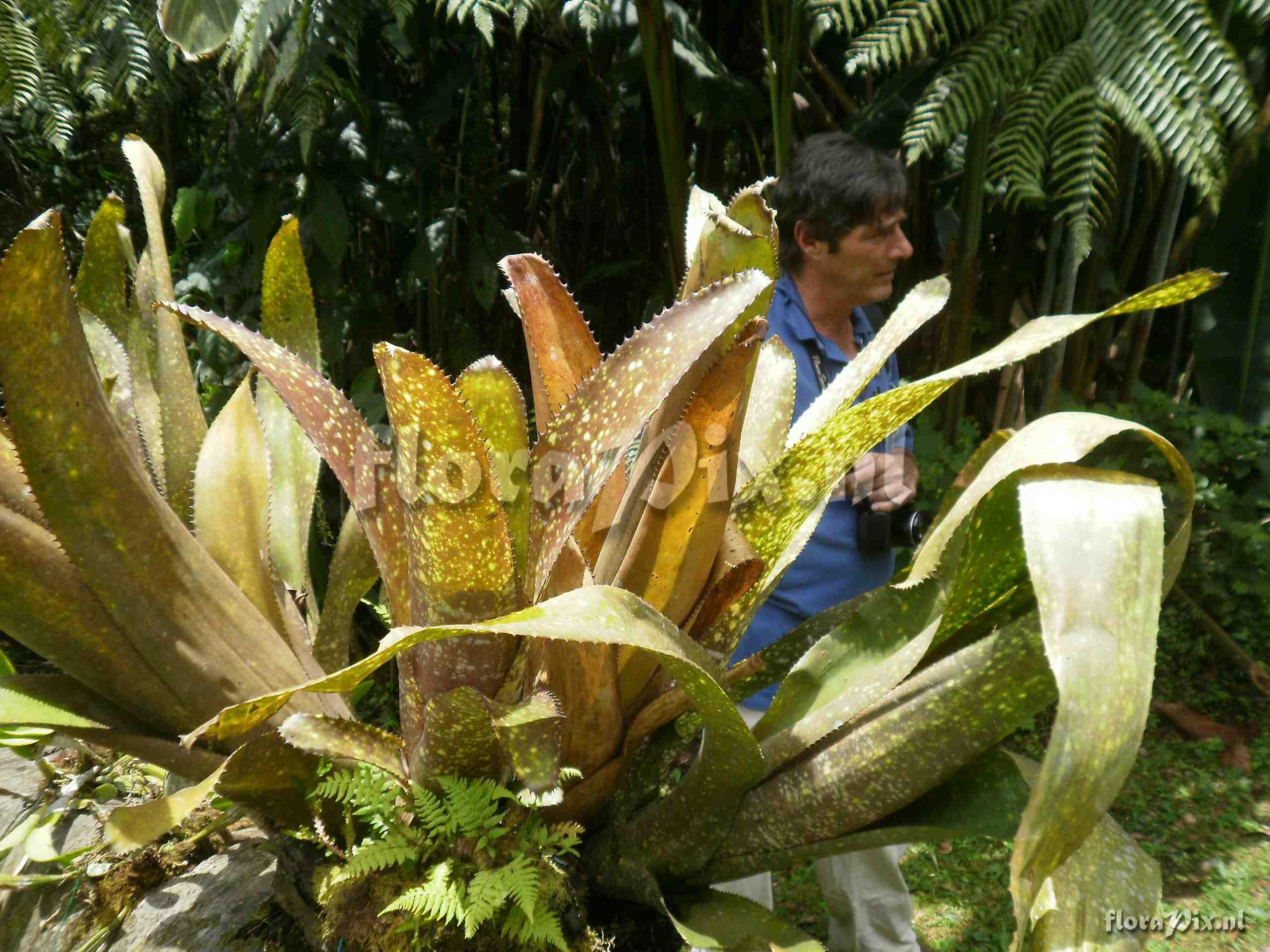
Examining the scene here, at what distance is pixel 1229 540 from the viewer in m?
2.49

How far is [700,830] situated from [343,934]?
0.24 metres

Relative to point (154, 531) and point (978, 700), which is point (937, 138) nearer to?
point (978, 700)

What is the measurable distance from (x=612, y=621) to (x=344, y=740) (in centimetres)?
21

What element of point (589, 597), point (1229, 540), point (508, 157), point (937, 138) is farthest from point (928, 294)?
point (508, 157)

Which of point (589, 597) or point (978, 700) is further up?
point (589, 597)

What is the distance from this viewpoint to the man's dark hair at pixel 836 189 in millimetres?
1550

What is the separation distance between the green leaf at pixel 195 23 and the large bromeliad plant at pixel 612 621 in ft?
0.76

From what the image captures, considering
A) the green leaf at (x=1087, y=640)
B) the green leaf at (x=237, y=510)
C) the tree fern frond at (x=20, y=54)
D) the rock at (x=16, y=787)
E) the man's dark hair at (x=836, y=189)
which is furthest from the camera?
the tree fern frond at (x=20, y=54)

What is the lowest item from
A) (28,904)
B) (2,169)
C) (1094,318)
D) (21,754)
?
(28,904)

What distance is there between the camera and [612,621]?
1.40 feet

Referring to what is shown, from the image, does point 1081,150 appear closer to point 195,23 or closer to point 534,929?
point 195,23

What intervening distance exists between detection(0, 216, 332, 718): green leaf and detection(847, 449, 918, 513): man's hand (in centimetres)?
97

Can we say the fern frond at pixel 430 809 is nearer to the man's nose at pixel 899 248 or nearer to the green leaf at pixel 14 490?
the green leaf at pixel 14 490

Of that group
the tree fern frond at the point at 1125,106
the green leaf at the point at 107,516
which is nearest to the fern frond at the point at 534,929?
the green leaf at the point at 107,516
